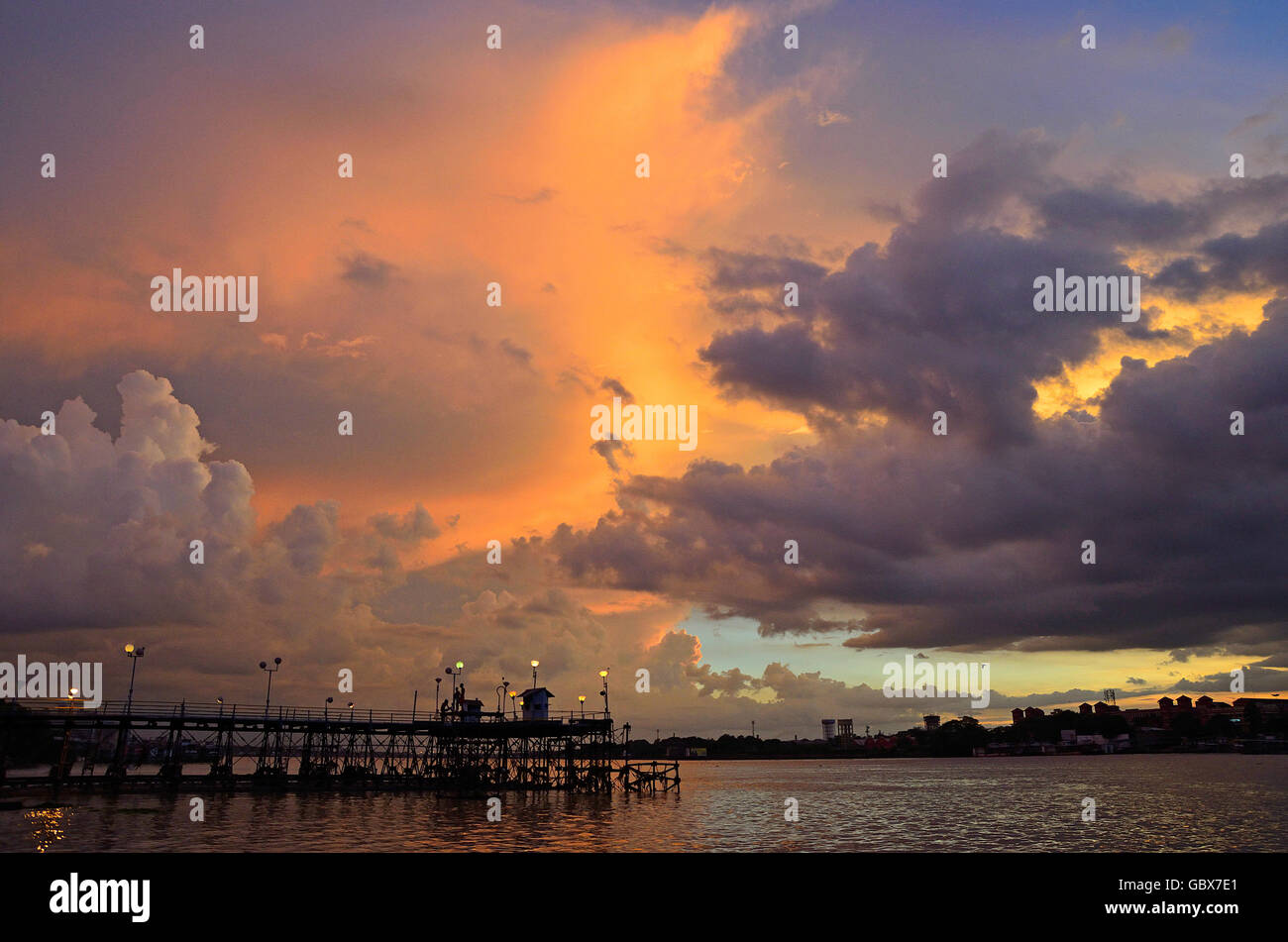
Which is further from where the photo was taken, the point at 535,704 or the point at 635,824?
the point at 535,704

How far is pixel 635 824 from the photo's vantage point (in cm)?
6612

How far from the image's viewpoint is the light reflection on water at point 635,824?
168 feet

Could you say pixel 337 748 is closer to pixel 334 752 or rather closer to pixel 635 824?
pixel 334 752

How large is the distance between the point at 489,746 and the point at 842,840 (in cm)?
5187

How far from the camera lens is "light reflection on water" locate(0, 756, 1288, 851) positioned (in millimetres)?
51250

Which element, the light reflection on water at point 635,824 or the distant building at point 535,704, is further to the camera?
the distant building at point 535,704

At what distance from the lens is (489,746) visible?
3880 inches

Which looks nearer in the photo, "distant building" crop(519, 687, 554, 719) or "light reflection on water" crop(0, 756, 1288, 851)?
"light reflection on water" crop(0, 756, 1288, 851)

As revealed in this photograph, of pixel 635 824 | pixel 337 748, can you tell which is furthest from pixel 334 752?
pixel 635 824

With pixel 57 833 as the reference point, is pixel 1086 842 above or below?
below
